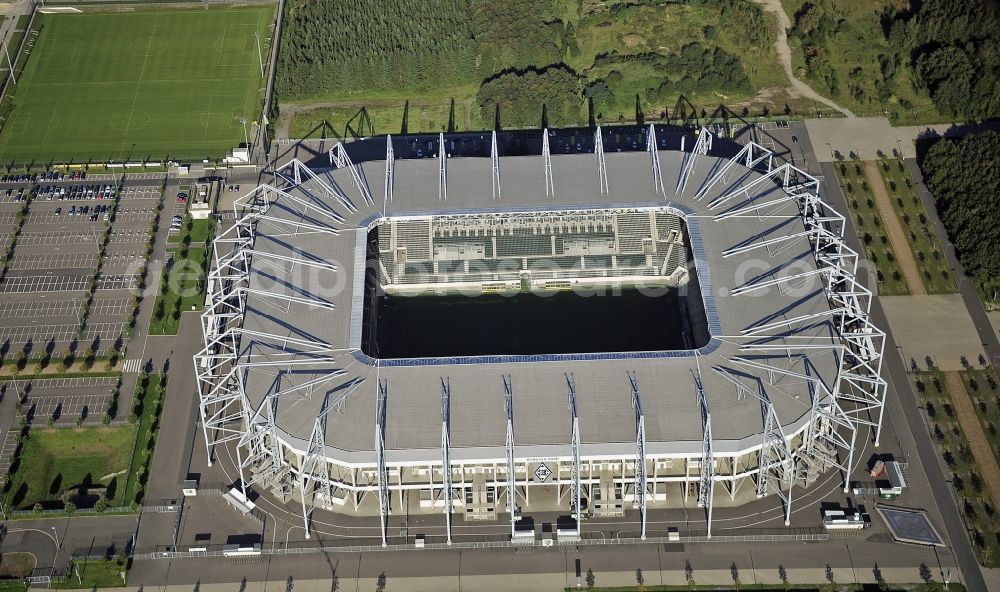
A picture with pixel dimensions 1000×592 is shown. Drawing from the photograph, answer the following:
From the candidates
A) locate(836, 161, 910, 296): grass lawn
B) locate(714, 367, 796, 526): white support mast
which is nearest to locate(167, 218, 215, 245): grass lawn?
locate(714, 367, 796, 526): white support mast

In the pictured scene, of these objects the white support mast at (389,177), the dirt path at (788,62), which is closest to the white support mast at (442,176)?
the white support mast at (389,177)

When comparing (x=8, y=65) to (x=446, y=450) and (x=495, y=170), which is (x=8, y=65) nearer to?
(x=495, y=170)

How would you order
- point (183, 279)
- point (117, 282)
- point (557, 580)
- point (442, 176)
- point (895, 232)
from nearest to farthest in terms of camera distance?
1. point (557, 580)
2. point (442, 176)
3. point (183, 279)
4. point (117, 282)
5. point (895, 232)

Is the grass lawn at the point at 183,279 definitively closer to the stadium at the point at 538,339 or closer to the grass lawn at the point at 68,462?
the stadium at the point at 538,339

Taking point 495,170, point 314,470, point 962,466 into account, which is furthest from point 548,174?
point 962,466

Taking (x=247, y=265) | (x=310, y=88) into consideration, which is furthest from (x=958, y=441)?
(x=310, y=88)

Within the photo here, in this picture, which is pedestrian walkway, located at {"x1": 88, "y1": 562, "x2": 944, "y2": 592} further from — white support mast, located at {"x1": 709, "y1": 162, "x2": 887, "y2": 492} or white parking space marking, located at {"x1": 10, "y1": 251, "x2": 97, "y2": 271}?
white parking space marking, located at {"x1": 10, "y1": 251, "x2": 97, "y2": 271}
